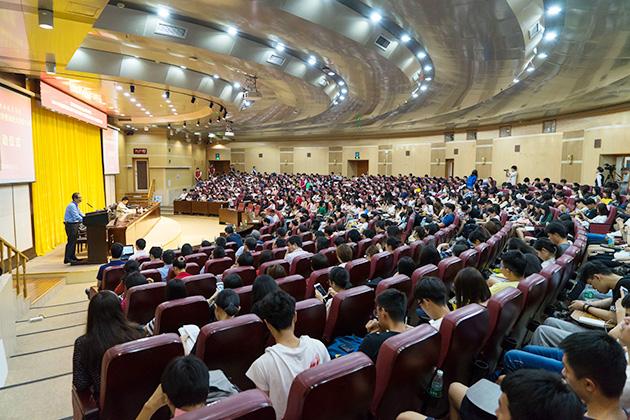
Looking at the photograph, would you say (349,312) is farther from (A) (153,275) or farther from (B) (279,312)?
(A) (153,275)

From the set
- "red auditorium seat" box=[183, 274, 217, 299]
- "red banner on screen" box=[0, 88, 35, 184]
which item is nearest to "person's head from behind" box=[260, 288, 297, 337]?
"red auditorium seat" box=[183, 274, 217, 299]

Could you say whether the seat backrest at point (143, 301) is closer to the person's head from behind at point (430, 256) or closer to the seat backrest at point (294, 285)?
the seat backrest at point (294, 285)

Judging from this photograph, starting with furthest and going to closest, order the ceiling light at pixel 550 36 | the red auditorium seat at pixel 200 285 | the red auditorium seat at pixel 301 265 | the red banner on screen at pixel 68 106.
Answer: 1. the red banner on screen at pixel 68 106
2. the ceiling light at pixel 550 36
3. the red auditorium seat at pixel 301 265
4. the red auditorium seat at pixel 200 285

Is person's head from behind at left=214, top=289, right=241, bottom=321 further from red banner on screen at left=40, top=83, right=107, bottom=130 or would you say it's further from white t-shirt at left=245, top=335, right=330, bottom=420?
red banner on screen at left=40, top=83, right=107, bottom=130

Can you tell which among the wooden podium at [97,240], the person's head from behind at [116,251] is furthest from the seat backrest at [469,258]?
the wooden podium at [97,240]

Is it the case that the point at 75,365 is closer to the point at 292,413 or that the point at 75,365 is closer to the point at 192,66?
the point at 292,413

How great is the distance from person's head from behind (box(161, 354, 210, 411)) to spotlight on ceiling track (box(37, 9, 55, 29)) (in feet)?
17.7

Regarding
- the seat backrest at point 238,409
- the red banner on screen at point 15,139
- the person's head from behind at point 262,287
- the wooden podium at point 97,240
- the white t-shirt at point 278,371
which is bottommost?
the wooden podium at point 97,240

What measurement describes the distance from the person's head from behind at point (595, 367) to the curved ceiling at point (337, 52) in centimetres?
496

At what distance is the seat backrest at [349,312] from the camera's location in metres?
2.79

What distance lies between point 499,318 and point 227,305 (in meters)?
1.84

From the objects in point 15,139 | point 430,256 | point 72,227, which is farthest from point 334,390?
point 15,139

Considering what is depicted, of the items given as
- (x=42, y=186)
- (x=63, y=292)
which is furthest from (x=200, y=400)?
(x=42, y=186)

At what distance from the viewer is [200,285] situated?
376 centimetres
